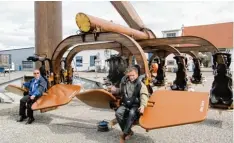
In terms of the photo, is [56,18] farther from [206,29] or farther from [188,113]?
[206,29]

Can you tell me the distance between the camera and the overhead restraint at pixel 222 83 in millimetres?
5488

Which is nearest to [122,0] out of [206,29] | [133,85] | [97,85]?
[133,85]

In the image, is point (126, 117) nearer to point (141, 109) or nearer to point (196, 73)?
point (141, 109)

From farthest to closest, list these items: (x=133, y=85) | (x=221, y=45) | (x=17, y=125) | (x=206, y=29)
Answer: (x=206, y=29) < (x=221, y=45) < (x=17, y=125) < (x=133, y=85)

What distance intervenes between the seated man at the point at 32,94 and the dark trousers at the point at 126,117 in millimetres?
2438

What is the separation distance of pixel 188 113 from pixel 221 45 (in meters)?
26.9

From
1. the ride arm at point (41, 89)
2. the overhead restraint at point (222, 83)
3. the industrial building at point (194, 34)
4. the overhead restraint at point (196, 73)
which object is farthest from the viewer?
the industrial building at point (194, 34)

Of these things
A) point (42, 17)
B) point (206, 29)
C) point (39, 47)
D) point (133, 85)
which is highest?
point (206, 29)

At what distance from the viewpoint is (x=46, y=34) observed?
7.78m

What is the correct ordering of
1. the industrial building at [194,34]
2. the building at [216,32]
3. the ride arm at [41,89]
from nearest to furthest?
the ride arm at [41,89]
the industrial building at [194,34]
the building at [216,32]

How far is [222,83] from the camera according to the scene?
18.4ft

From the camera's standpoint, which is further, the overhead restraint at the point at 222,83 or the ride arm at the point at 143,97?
the overhead restraint at the point at 222,83

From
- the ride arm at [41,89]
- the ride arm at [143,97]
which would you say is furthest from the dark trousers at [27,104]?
the ride arm at [143,97]

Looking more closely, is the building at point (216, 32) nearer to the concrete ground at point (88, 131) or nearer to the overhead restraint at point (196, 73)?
the overhead restraint at point (196, 73)
